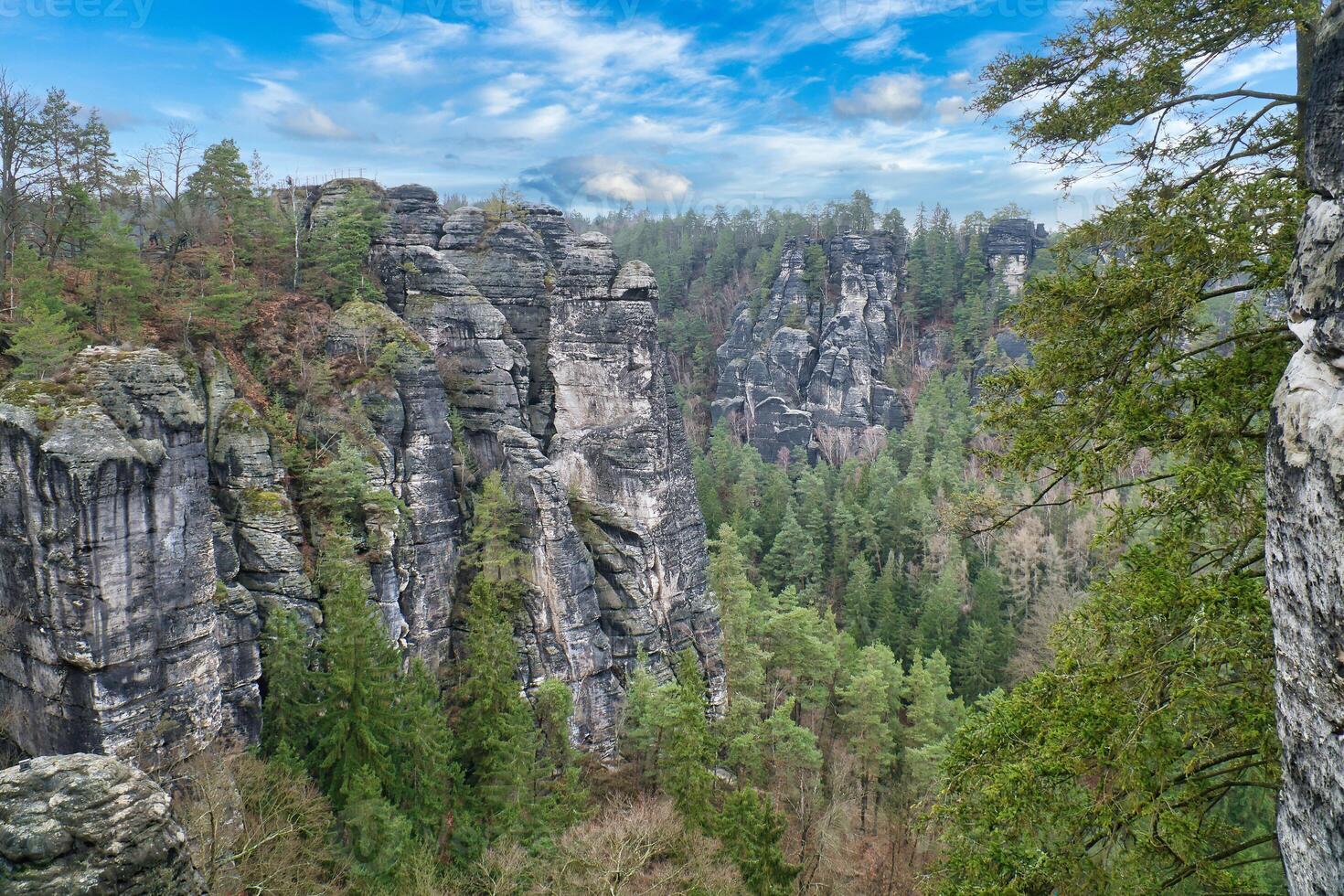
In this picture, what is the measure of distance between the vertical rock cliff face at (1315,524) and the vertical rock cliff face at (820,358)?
69265mm

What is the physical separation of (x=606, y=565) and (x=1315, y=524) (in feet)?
92.5

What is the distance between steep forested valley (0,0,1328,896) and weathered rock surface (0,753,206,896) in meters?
0.03

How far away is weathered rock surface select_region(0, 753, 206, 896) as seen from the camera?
6.10 metres

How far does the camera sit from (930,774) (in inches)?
1054

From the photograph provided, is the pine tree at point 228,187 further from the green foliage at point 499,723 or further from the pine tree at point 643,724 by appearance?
the pine tree at point 643,724

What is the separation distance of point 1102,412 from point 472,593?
2288 cm

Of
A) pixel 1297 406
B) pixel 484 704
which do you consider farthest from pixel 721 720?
pixel 1297 406

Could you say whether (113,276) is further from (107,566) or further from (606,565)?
(606,565)

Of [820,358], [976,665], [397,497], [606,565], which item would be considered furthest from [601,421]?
[820,358]

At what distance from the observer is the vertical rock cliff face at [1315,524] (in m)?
3.77

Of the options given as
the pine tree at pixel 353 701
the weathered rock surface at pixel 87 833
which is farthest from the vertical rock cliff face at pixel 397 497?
the weathered rock surface at pixel 87 833

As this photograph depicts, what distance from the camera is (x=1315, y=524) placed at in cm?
389

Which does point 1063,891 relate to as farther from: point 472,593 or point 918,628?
point 918,628

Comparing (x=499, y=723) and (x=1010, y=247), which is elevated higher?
(x=1010, y=247)
